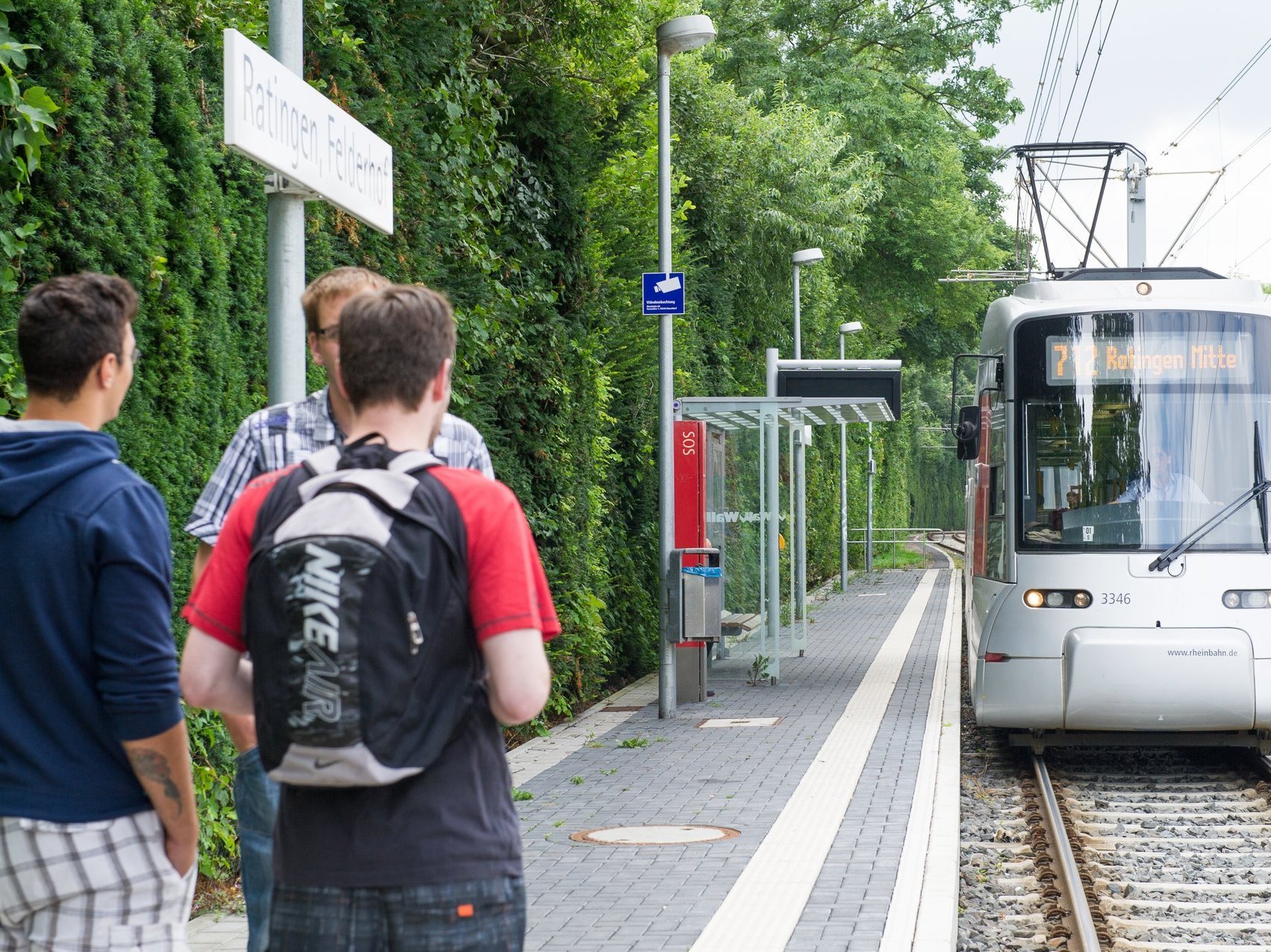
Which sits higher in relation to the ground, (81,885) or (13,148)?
(13,148)

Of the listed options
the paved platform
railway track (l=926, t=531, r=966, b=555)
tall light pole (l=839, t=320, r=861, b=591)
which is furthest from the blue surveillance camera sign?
railway track (l=926, t=531, r=966, b=555)

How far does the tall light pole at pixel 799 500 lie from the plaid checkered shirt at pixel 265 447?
15.5 meters

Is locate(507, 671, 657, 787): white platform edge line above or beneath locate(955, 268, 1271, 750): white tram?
beneath

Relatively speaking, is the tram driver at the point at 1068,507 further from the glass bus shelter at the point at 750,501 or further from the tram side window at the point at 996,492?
the glass bus shelter at the point at 750,501

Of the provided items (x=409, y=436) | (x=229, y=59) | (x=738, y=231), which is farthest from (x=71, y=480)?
(x=738, y=231)

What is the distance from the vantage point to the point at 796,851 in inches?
309

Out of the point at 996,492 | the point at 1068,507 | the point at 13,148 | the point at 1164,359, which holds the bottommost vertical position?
the point at 1068,507

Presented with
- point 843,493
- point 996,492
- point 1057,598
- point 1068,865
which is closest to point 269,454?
point 1068,865

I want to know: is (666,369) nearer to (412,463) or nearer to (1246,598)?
(1246,598)

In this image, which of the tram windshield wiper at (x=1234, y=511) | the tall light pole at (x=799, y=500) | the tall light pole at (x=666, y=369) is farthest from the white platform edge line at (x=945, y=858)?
the tall light pole at (x=799, y=500)

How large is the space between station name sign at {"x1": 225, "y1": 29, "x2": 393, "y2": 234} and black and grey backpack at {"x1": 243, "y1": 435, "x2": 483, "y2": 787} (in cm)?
189

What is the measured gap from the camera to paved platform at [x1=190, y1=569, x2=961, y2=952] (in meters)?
6.30

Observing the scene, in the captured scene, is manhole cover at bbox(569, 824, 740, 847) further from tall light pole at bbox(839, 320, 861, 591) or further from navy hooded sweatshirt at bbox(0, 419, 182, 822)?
tall light pole at bbox(839, 320, 861, 591)

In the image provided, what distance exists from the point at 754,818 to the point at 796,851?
956 mm
